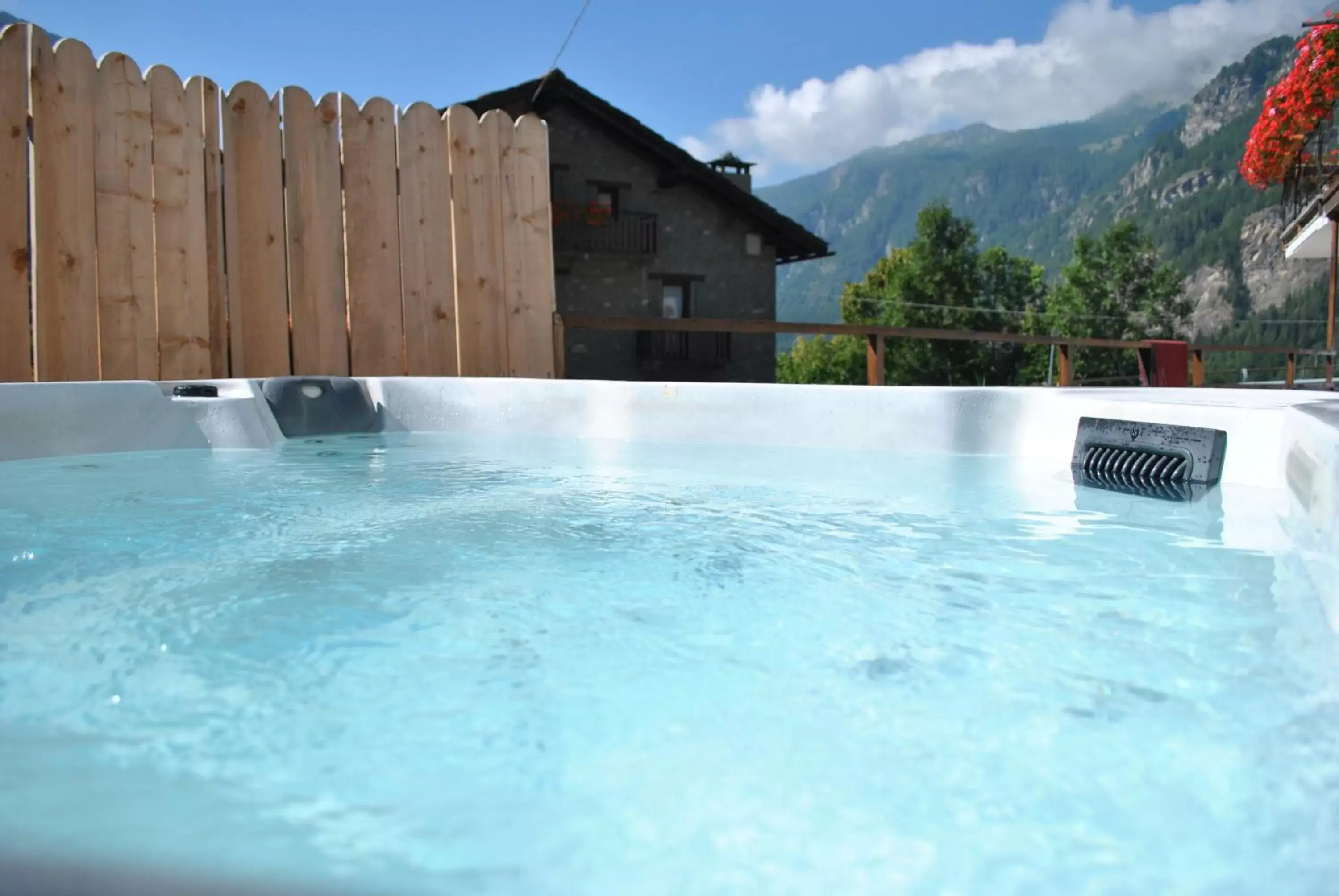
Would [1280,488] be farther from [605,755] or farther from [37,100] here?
[37,100]

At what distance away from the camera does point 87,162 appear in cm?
325

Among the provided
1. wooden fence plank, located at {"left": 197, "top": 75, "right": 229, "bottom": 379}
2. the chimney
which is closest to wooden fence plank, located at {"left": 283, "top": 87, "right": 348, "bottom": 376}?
Answer: wooden fence plank, located at {"left": 197, "top": 75, "right": 229, "bottom": 379}

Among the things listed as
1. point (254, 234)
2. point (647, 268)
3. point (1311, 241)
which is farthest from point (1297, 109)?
point (647, 268)

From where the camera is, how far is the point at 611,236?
13836 mm

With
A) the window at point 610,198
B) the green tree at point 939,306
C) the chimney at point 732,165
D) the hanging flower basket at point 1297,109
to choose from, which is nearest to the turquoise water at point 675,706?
the hanging flower basket at point 1297,109

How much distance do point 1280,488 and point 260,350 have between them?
338cm

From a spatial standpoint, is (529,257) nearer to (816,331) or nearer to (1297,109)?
(816,331)

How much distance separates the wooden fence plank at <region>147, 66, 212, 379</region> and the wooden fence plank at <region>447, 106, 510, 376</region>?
0.99 meters

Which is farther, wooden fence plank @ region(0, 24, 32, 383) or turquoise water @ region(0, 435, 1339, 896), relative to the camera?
Answer: wooden fence plank @ region(0, 24, 32, 383)

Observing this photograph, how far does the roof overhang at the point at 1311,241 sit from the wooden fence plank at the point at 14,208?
26.2 feet

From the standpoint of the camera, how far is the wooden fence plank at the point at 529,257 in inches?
164

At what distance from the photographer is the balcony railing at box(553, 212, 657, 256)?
529 inches

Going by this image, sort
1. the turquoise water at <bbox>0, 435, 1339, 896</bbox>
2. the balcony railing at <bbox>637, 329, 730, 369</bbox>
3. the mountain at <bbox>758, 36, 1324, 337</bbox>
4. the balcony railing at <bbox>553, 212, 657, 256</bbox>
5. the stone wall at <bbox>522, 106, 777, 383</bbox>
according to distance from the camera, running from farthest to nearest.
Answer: the mountain at <bbox>758, 36, 1324, 337</bbox> → the balcony railing at <bbox>637, 329, 730, 369</bbox> → the stone wall at <bbox>522, 106, 777, 383</bbox> → the balcony railing at <bbox>553, 212, 657, 256</bbox> → the turquoise water at <bbox>0, 435, 1339, 896</bbox>

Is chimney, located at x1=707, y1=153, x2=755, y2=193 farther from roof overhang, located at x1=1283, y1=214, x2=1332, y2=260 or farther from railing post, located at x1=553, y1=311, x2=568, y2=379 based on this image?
railing post, located at x1=553, y1=311, x2=568, y2=379
